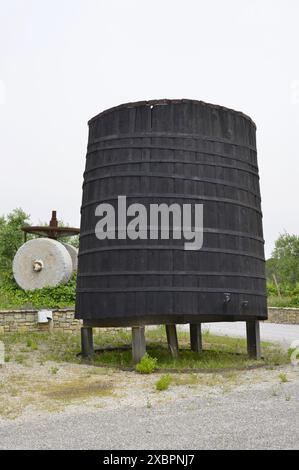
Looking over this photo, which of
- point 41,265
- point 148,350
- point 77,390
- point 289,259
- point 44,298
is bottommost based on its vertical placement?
point 77,390

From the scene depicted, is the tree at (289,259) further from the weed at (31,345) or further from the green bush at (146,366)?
the green bush at (146,366)

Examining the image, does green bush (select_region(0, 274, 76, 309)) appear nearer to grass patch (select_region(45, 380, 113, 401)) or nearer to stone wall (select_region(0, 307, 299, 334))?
stone wall (select_region(0, 307, 299, 334))

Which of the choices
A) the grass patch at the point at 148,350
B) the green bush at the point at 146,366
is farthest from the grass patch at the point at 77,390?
the grass patch at the point at 148,350

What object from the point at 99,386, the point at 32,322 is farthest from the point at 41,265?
the point at 99,386

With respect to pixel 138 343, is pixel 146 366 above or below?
below

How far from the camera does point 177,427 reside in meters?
6.22

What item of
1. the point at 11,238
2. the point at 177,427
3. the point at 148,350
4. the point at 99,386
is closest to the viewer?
the point at 177,427

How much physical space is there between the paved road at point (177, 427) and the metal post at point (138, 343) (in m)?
2.89

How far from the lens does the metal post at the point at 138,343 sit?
34.9ft

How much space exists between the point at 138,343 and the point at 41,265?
11528 mm

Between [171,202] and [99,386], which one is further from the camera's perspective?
[171,202]

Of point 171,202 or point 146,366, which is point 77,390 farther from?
point 171,202
